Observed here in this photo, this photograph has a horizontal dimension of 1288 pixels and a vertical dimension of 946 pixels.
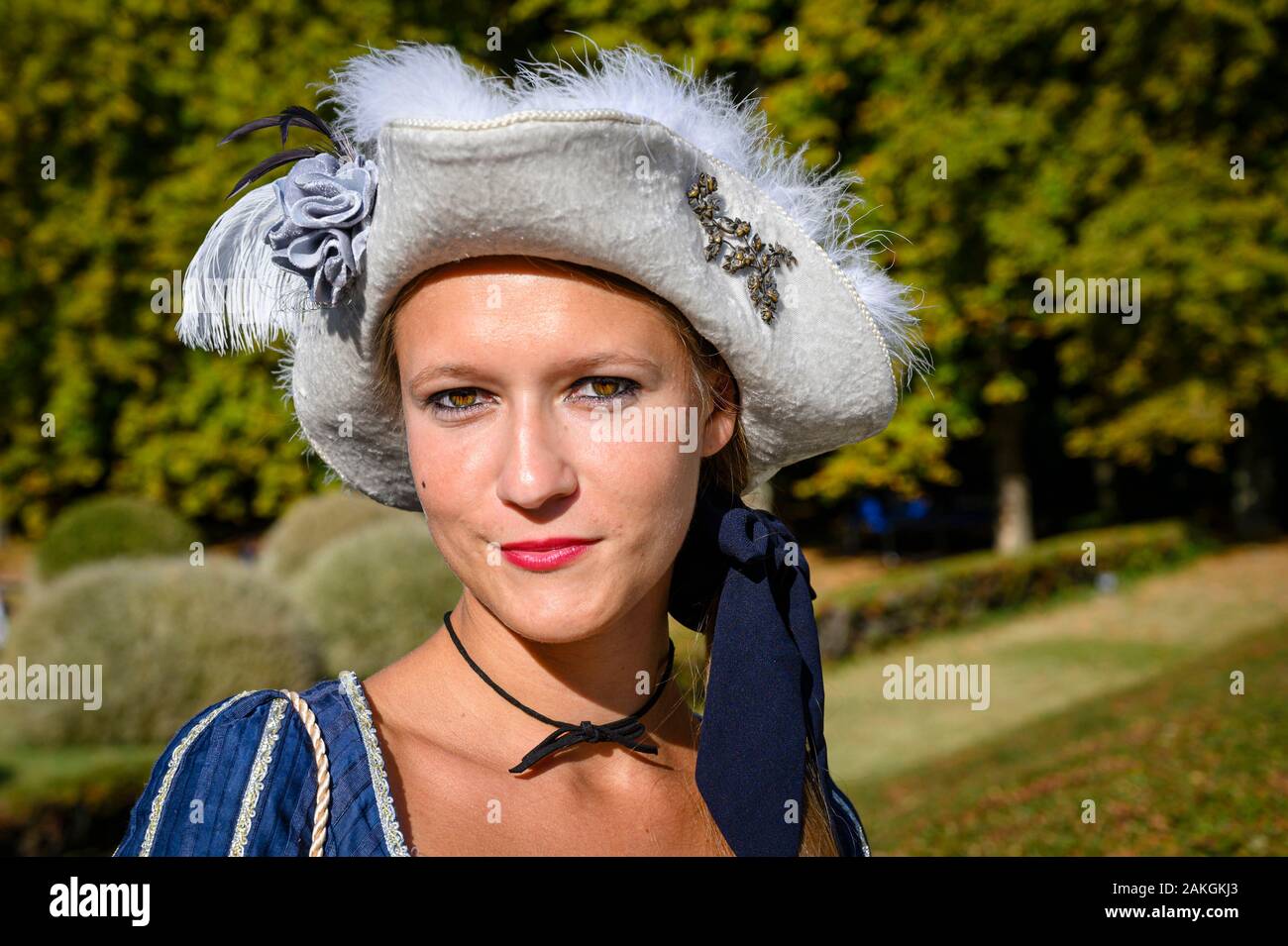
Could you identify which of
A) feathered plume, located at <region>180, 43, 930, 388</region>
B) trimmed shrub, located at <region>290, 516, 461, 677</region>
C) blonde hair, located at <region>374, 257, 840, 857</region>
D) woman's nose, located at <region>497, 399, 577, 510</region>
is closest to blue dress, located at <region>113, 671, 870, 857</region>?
woman's nose, located at <region>497, 399, 577, 510</region>

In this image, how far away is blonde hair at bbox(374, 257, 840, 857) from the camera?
6.16ft

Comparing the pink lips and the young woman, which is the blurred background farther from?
the pink lips

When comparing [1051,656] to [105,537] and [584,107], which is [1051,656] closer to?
[105,537]

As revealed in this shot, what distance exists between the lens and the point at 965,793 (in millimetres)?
7344

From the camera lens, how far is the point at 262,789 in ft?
5.61

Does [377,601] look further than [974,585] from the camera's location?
No

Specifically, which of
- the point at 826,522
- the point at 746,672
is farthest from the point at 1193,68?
the point at 746,672

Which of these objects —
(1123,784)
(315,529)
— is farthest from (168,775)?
(315,529)

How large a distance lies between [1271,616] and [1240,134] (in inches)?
280

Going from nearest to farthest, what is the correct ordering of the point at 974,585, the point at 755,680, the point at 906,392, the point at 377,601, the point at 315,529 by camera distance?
the point at 755,680
the point at 377,601
the point at 315,529
the point at 906,392
the point at 974,585

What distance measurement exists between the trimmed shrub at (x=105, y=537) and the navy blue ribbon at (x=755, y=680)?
533 inches

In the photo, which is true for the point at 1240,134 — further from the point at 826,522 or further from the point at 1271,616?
the point at 826,522

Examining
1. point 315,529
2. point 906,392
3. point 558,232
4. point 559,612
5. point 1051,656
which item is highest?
point 906,392

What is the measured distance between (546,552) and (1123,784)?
561 centimetres
